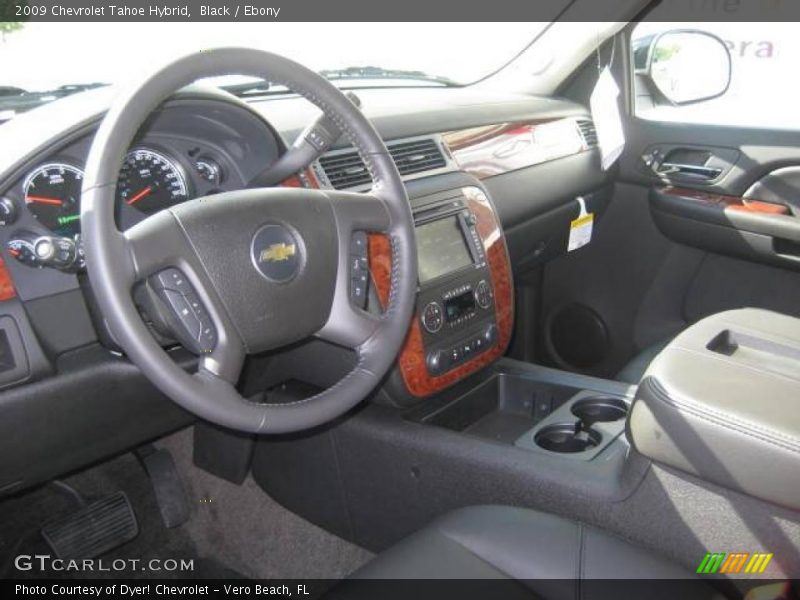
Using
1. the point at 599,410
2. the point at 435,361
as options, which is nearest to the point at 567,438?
the point at 599,410

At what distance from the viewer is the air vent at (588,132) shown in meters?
2.46

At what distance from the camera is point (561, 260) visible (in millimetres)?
2686

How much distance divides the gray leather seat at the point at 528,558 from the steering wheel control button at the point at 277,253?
0.45 meters

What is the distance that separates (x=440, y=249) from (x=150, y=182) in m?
0.60

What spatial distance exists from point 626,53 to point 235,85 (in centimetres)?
130

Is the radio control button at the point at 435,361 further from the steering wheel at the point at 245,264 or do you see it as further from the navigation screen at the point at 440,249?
the steering wheel at the point at 245,264

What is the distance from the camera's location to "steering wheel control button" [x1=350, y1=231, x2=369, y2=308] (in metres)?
1.22

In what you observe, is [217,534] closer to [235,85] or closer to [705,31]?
[235,85]

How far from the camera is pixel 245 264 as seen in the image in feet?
3.49

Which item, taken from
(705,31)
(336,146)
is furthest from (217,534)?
(705,31)

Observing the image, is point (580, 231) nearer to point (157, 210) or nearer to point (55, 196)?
point (157, 210)

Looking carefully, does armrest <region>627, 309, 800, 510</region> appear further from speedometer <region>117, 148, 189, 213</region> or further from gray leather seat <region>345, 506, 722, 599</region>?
speedometer <region>117, 148, 189, 213</region>

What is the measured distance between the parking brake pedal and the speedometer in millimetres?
873

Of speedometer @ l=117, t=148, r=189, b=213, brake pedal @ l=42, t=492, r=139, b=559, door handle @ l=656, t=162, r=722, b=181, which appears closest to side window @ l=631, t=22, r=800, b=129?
door handle @ l=656, t=162, r=722, b=181
